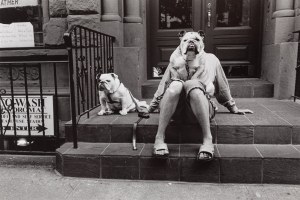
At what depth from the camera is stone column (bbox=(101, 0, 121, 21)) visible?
5160 mm

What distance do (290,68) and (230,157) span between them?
258 cm

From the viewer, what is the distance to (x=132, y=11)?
5559 millimetres

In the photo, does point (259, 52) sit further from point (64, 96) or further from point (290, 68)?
point (64, 96)

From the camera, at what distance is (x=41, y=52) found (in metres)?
5.63

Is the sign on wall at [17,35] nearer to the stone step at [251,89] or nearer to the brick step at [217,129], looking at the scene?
the stone step at [251,89]

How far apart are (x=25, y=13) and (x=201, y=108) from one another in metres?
4.18

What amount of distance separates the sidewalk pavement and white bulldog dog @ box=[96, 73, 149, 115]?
1165mm

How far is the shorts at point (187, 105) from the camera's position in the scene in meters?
3.27

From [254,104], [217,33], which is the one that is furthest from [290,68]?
[217,33]

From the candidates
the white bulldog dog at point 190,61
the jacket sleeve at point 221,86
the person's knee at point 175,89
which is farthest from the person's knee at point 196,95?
the jacket sleeve at point 221,86

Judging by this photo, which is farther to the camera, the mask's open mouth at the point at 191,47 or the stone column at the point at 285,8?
the stone column at the point at 285,8

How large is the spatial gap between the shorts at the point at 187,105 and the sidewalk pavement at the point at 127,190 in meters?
0.74

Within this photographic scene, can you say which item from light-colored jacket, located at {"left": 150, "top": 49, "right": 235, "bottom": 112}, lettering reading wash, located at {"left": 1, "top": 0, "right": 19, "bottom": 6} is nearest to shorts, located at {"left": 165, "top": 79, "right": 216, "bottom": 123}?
light-colored jacket, located at {"left": 150, "top": 49, "right": 235, "bottom": 112}

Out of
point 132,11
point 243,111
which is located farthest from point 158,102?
point 132,11
